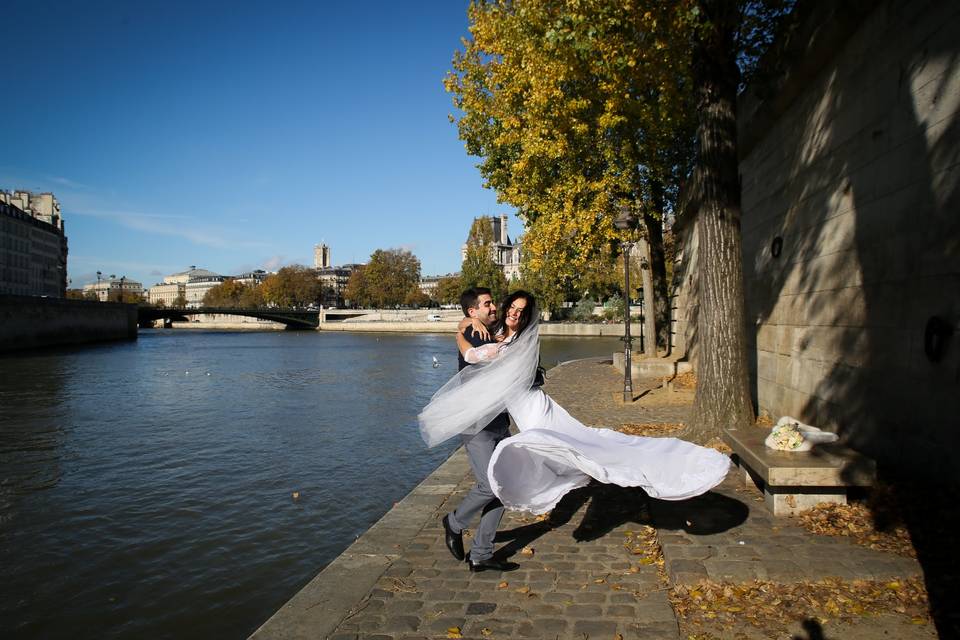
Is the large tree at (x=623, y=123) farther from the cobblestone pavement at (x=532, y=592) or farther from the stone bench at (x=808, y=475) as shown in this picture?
the cobblestone pavement at (x=532, y=592)

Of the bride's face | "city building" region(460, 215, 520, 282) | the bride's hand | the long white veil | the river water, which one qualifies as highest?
"city building" region(460, 215, 520, 282)

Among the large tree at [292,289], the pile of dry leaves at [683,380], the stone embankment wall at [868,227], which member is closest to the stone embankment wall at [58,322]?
the pile of dry leaves at [683,380]

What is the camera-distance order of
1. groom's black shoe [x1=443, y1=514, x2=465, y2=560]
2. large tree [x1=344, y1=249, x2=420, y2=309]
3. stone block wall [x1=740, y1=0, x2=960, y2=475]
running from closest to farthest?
groom's black shoe [x1=443, y1=514, x2=465, y2=560] < stone block wall [x1=740, y1=0, x2=960, y2=475] < large tree [x1=344, y1=249, x2=420, y2=309]

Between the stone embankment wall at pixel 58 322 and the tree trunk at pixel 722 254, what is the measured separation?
56.7 m

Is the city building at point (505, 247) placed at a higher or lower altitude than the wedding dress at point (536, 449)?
higher

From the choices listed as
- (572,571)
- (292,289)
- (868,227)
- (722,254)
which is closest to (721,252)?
(722,254)

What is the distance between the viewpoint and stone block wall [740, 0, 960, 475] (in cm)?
630

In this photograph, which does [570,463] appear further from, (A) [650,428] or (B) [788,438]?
(A) [650,428]

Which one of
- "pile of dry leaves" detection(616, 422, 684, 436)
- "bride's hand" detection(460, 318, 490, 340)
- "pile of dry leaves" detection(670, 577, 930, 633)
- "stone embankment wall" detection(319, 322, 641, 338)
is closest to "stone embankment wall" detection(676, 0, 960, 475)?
"pile of dry leaves" detection(616, 422, 684, 436)

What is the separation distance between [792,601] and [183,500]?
8415mm

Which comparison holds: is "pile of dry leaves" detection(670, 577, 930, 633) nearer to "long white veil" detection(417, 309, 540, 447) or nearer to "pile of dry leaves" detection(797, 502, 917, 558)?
"pile of dry leaves" detection(797, 502, 917, 558)

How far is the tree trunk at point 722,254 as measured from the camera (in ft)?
30.0

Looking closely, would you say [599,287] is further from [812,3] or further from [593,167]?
[812,3]

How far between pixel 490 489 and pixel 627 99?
13.5 meters
